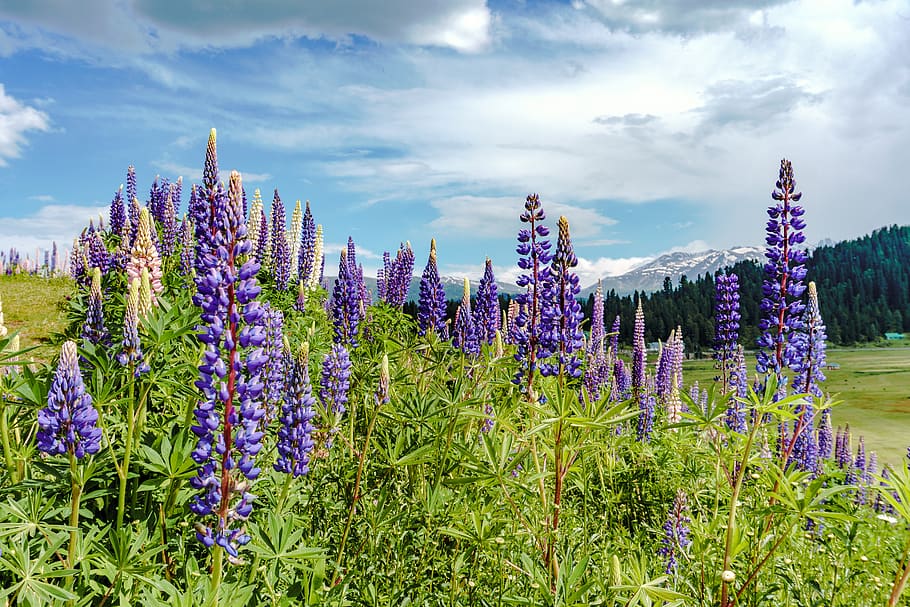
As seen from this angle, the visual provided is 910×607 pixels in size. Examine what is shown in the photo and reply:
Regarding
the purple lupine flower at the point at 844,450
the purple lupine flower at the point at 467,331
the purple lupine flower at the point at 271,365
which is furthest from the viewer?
the purple lupine flower at the point at 844,450

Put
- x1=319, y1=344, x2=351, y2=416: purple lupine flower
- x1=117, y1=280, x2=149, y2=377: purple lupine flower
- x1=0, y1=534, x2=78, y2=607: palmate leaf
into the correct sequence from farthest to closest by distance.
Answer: x1=319, y1=344, x2=351, y2=416: purple lupine flower
x1=117, y1=280, x2=149, y2=377: purple lupine flower
x1=0, y1=534, x2=78, y2=607: palmate leaf

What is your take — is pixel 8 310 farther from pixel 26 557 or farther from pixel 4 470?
pixel 26 557

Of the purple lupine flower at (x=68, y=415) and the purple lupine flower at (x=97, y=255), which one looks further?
the purple lupine flower at (x=97, y=255)

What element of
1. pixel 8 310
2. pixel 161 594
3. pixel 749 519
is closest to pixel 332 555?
pixel 161 594

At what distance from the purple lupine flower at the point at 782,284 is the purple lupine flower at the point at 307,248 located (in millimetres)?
8900

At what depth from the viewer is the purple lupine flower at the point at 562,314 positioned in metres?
3.64

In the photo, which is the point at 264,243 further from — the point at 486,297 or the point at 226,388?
the point at 226,388

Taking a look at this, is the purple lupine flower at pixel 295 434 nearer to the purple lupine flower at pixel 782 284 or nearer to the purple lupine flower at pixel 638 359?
the purple lupine flower at pixel 782 284

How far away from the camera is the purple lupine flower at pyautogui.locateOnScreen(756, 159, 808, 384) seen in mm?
4422

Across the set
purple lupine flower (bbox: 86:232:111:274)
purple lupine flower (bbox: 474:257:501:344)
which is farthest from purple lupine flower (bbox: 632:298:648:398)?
purple lupine flower (bbox: 86:232:111:274)

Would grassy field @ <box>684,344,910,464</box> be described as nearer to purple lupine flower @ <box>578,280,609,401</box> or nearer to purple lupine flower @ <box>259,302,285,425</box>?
purple lupine flower @ <box>578,280,609,401</box>

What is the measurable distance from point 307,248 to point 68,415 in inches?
413

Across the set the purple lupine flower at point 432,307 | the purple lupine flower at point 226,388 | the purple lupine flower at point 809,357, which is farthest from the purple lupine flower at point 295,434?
the purple lupine flower at point 432,307

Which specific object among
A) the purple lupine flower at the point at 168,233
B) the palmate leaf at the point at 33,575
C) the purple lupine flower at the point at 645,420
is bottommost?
the purple lupine flower at the point at 645,420
